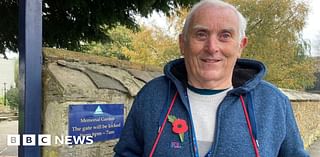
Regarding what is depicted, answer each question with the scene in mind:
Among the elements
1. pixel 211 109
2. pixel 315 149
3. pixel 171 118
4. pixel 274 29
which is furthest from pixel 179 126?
pixel 274 29

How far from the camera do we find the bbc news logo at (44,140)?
237 centimetres

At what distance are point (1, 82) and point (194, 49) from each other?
1831 millimetres

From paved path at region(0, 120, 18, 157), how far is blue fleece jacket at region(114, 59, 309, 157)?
1.33 metres

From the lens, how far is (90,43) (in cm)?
580

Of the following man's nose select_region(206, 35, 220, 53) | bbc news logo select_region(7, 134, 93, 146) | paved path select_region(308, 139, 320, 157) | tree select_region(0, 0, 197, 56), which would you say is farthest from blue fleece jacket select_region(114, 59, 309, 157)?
paved path select_region(308, 139, 320, 157)

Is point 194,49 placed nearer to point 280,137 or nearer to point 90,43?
point 280,137

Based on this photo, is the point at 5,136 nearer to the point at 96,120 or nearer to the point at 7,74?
the point at 7,74

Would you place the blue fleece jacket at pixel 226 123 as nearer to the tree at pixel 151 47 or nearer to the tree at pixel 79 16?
the tree at pixel 79 16

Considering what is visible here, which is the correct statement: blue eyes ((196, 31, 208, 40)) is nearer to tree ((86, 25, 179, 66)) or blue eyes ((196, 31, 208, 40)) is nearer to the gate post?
the gate post

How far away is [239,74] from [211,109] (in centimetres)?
29

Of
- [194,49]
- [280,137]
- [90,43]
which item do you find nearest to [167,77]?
[194,49]

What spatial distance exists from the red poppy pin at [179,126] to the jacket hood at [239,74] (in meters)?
0.14

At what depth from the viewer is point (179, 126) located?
167 centimetres

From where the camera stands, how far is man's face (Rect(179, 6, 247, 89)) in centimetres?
172
